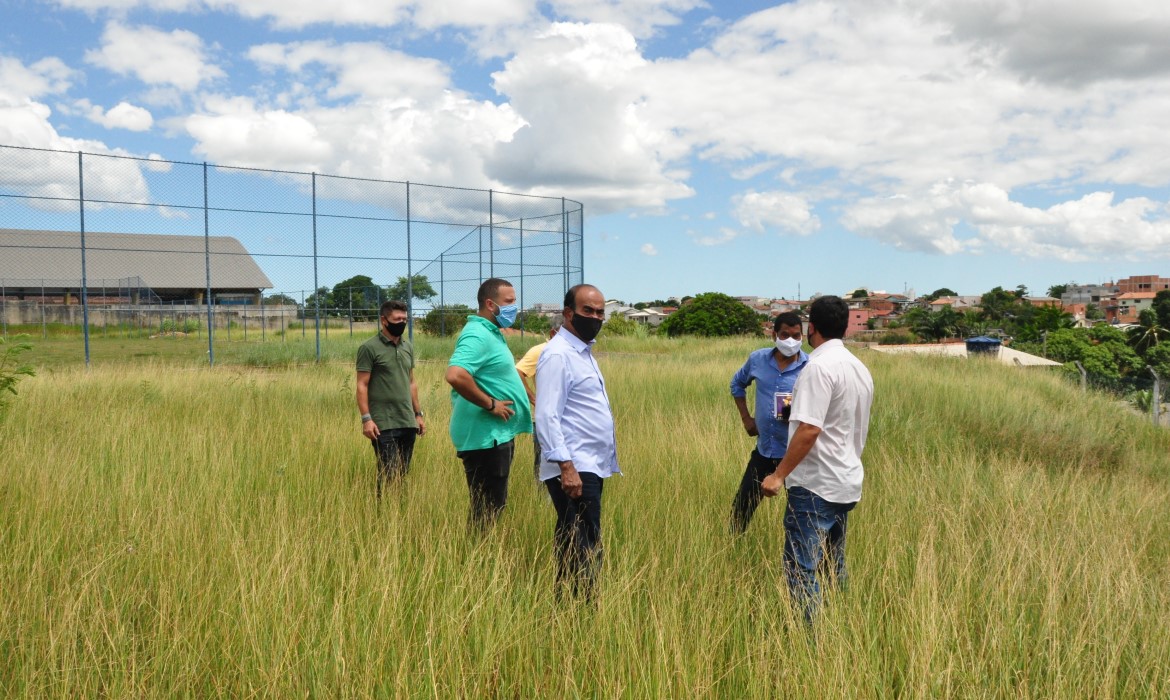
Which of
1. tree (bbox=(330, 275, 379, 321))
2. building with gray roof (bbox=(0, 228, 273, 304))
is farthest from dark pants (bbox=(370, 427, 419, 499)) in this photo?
building with gray roof (bbox=(0, 228, 273, 304))

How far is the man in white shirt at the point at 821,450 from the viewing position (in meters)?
3.77

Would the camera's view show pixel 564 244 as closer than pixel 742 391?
No

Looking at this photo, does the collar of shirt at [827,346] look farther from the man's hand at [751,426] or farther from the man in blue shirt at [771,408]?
the man's hand at [751,426]

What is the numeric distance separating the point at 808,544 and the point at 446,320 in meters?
23.5

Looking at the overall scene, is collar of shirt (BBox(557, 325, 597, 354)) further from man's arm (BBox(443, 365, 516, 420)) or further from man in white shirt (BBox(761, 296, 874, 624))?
man in white shirt (BBox(761, 296, 874, 624))

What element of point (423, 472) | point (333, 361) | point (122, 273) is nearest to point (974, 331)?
point (122, 273)

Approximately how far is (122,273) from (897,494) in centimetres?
5326

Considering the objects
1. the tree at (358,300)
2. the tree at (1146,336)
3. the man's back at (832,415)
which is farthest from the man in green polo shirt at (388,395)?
the tree at (1146,336)

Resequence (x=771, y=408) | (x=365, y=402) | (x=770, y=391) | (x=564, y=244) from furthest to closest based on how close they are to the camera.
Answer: (x=564, y=244) → (x=365, y=402) → (x=770, y=391) → (x=771, y=408)

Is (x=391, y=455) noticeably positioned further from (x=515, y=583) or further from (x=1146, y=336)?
(x=1146, y=336)

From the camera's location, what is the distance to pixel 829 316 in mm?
3955

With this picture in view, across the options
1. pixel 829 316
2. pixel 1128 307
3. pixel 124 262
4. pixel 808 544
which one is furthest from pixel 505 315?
pixel 1128 307

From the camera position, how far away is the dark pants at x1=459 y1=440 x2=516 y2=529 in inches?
193

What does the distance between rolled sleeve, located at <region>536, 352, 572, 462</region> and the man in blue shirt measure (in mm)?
1564
